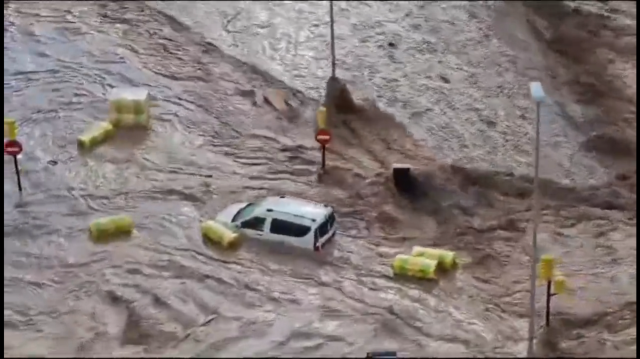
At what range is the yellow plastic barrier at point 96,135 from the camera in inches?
508

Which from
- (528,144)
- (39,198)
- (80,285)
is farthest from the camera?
(528,144)

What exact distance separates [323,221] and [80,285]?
2.65 meters

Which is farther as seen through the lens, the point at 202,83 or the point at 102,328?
the point at 202,83

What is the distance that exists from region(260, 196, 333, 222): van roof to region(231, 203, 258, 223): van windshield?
0.37ft

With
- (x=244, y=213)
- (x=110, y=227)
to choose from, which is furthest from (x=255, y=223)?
(x=110, y=227)

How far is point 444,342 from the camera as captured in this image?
30.7 feet

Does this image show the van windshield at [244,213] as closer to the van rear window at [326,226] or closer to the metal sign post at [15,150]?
the van rear window at [326,226]

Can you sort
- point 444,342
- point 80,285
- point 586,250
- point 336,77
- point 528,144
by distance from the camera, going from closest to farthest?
point 444,342 → point 80,285 → point 586,250 → point 528,144 → point 336,77

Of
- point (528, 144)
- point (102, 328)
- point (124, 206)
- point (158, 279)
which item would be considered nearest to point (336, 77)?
point (528, 144)

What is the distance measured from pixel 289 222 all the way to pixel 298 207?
25cm

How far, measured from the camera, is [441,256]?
1060 centimetres

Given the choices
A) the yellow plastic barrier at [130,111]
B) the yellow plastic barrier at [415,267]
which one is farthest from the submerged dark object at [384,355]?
the yellow plastic barrier at [130,111]

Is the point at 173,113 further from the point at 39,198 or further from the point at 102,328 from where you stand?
the point at 102,328

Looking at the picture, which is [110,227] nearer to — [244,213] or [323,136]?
[244,213]
